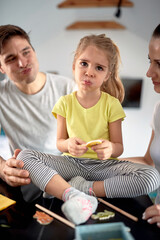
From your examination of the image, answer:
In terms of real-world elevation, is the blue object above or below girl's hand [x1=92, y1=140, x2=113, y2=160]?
below

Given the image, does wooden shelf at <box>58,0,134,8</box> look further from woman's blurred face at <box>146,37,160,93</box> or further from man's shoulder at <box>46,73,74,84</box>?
woman's blurred face at <box>146,37,160,93</box>

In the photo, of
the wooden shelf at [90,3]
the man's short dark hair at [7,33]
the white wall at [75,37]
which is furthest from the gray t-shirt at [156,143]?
the man's short dark hair at [7,33]

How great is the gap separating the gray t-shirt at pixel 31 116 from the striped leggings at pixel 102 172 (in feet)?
0.77

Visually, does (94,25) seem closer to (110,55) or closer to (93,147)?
(110,55)

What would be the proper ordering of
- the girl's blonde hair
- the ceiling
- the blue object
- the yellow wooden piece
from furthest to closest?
the ceiling → the girl's blonde hair → the yellow wooden piece → the blue object

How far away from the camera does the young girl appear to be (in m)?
0.59

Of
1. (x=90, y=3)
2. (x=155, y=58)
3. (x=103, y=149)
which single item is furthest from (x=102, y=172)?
(x=90, y=3)

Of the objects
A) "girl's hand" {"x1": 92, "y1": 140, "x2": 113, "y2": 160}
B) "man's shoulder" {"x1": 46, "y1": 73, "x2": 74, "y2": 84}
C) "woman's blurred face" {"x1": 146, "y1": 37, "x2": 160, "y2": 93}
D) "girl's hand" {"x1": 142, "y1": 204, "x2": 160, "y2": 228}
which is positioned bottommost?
"girl's hand" {"x1": 142, "y1": 204, "x2": 160, "y2": 228}

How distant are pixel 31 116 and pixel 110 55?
0.41 metres

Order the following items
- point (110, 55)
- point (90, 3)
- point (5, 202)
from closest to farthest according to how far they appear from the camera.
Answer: point (5, 202) < point (110, 55) < point (90, 3)

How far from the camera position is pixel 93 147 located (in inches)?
25.2

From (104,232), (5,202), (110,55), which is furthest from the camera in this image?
(110,55)

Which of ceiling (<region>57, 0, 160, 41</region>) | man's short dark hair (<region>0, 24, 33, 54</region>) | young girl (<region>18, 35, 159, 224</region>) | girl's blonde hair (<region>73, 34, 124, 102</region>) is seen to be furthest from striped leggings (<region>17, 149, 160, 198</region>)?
ceiling (<region>57, 0, 160, 41</region>)

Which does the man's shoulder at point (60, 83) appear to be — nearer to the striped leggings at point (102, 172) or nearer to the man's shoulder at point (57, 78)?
the man's shoulder at point (57, 78)
